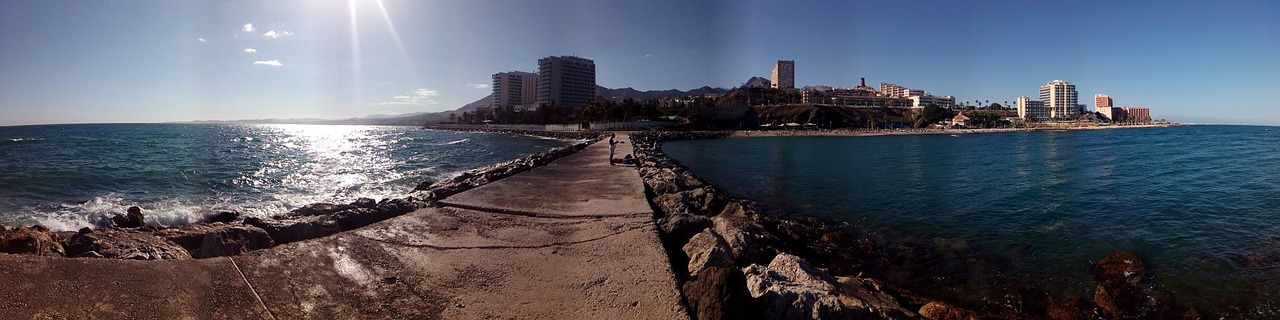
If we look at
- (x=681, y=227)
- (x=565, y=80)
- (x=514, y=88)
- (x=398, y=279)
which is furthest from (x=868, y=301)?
(x=514, y=88)

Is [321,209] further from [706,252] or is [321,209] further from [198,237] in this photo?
[706,252]

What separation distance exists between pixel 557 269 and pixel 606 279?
0.58 meters

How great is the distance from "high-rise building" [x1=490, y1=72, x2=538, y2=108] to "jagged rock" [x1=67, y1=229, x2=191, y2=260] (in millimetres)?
165665

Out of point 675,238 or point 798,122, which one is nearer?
point 675,238

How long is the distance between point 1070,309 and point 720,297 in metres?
4.75

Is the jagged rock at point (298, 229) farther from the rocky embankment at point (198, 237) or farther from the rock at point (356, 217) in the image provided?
the rock at point (356, 217)

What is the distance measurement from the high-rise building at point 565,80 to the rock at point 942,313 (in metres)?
134

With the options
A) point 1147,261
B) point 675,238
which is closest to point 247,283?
point 675,238

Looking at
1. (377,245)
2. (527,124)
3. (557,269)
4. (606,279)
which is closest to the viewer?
(606,279)

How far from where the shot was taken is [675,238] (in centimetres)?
667

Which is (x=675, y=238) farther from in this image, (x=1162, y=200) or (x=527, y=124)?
(x=527, y=124)

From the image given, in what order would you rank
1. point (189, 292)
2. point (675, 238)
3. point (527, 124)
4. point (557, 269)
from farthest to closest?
point (527, 124) < point (675, 238) < point (557, 269) < point (189, 292)

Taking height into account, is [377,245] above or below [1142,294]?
above

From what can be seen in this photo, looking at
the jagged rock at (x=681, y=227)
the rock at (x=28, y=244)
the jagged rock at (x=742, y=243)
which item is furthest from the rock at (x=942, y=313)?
the rock at (x=28, y=244)
